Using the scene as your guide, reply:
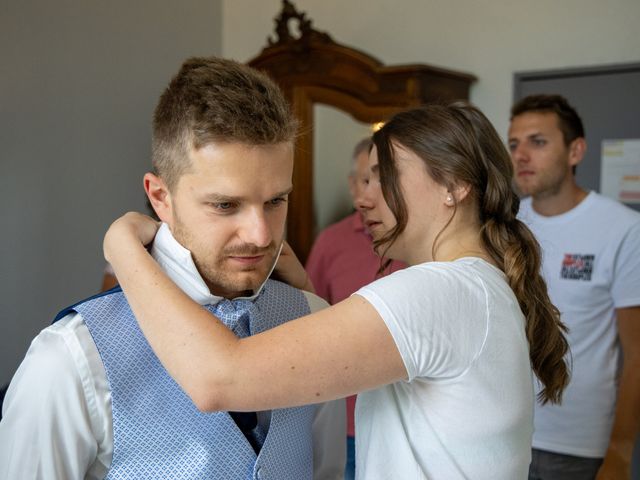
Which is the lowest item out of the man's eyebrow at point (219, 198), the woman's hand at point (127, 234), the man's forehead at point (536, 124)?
the woman's hand at point (127, 234)

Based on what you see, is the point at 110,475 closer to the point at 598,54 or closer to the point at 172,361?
the point at 172,361

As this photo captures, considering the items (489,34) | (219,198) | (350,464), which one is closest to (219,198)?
(219,198)

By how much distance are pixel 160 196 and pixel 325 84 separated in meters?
2.47

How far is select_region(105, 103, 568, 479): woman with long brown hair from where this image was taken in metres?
1.03

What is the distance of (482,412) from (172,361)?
18.3 inches

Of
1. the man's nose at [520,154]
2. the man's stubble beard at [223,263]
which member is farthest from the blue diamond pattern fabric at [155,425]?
the man's nose at [520,154]

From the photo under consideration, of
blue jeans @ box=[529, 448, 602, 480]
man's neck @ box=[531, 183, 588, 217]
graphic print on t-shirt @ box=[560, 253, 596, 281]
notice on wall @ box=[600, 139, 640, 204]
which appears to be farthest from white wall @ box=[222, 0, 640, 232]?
blue jeans @ box=[529, 448, 602, 480]

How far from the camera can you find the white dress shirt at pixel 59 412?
105 centimetres

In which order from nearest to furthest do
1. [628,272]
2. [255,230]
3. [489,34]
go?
[255,230]
[628,272]
[489,34]

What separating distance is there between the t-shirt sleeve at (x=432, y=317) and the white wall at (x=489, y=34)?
8.11 feet

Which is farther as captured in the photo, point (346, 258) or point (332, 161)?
point (332, 161)

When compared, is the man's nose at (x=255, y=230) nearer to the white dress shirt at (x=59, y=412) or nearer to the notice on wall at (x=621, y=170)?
the white dress shirt at (x=59, y=412)

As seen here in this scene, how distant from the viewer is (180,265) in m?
1.21

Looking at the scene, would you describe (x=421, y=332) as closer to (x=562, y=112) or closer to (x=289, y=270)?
(x=289, y=270)
